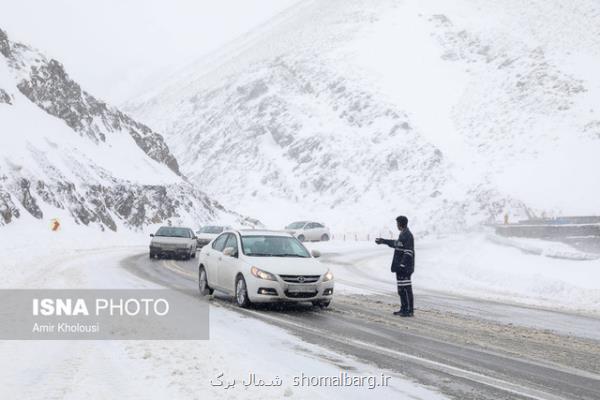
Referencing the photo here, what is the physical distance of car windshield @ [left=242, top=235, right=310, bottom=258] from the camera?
12.2 m

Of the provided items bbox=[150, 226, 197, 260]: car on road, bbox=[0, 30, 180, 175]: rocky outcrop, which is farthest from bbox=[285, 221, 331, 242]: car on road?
bbox=[0, 30, 180, 175]: rocky outcrop

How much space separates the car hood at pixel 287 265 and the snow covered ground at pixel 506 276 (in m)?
4.96

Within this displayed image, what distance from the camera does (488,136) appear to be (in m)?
71.1

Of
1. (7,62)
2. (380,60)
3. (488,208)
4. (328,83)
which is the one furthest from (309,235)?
(380,60)

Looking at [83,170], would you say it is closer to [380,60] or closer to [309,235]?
[309,235]

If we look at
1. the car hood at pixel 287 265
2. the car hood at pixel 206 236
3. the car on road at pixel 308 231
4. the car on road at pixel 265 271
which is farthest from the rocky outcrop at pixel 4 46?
the car hood at pixel 287 265

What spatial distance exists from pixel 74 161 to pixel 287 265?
135 ft

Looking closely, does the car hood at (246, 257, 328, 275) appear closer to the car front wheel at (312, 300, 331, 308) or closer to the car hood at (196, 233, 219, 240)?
the car front wheel at (312, 300, 331, 308)

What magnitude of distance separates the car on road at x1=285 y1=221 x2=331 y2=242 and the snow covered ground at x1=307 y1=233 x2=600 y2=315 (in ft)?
47.9

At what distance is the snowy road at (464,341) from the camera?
6391 mm

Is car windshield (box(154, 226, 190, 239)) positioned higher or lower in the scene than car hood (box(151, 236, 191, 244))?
higher

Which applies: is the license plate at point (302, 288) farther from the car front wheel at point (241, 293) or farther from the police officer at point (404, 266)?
the police officer at point (404, 266)

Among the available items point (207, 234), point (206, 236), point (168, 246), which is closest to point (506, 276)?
point (168, 246)

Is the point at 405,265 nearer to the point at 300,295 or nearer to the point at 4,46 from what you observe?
the point at 300,295
